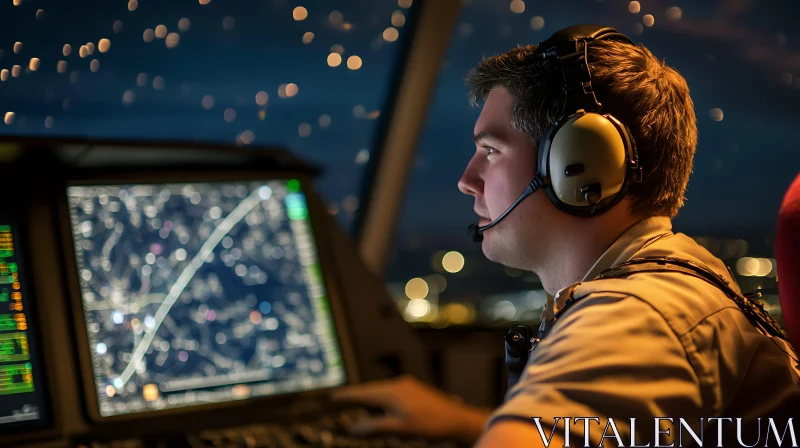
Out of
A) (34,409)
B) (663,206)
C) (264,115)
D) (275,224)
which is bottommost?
(34,409)

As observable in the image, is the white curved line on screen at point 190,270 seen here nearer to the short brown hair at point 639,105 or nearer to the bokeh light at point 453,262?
the short brown hair at point 639,105

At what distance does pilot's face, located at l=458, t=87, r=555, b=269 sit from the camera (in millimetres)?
1017

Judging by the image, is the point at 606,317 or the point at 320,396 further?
the point at 320,396

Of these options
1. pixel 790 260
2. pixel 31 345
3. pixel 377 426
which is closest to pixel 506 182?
pixel 790 260

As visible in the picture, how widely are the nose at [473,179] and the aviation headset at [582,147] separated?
0.13 metres

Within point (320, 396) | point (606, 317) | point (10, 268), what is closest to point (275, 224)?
point (320, 396)

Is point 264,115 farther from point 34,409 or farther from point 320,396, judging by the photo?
point 34,409

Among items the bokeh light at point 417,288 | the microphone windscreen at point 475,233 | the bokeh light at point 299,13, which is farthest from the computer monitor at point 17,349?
the bokeh light at point 417,288

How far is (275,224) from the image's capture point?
146 centimetres

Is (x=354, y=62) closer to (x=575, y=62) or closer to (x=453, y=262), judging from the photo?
(x=453, y=262)

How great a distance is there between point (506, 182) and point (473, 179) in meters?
0.07

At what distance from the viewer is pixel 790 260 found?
1001mm

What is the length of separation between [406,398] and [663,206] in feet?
2.09

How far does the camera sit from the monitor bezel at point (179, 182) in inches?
47.6
